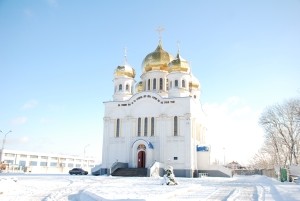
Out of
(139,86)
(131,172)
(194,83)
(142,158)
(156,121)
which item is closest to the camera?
(131,172)

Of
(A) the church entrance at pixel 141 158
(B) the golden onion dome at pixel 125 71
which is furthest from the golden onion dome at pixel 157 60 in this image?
(A) the church entrance at pixel 141 158

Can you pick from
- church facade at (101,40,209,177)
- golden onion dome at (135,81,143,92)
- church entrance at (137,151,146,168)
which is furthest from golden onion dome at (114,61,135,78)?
church entrance at (137,151,146,168)

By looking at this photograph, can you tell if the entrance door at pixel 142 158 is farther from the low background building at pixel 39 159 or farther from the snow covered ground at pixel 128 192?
the low background building at pixel 39 159

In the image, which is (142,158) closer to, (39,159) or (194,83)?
(194,83)

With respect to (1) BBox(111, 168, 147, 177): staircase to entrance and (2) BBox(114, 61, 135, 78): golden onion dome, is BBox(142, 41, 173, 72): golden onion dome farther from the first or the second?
(1) BBox(111, 168, 147, 177): staircase to entrance

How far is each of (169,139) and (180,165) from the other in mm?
3389

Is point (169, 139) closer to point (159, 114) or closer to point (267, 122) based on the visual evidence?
point (159, 114)

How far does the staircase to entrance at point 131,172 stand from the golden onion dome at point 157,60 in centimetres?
1491

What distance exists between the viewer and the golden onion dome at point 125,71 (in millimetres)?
42875

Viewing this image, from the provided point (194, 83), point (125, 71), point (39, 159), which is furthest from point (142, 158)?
point (39, 159)

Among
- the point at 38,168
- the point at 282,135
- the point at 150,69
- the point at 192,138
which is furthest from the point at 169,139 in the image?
the point at 38,168

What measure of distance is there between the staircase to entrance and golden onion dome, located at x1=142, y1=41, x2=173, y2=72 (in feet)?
48.9

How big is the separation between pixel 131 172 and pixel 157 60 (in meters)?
16.4

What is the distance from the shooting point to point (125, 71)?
42969 millimetres
